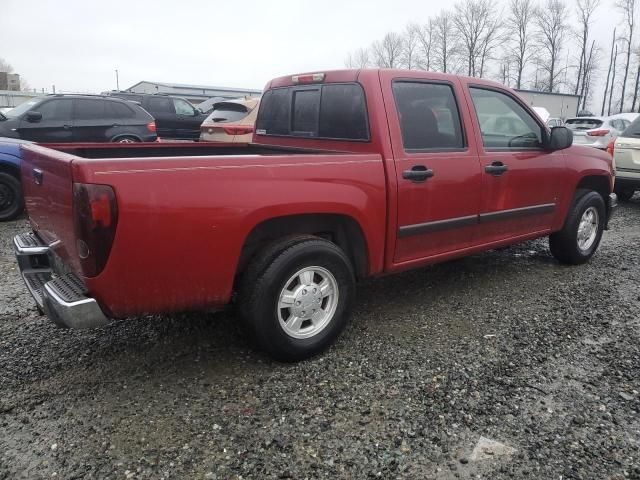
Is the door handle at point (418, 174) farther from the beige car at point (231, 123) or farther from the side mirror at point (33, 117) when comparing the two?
the side mirror at point (33, 117)

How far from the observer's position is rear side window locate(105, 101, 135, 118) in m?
9.98

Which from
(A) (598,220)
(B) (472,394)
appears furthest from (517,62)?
(B) (472,394)

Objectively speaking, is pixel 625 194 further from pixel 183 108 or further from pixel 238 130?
pixel 183 108

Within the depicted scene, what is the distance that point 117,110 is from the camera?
10086 mm

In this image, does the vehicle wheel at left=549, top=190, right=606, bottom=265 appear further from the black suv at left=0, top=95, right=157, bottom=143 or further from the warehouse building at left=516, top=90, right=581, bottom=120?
the warehouse building at left=516, top=90, right=581, bottom=120

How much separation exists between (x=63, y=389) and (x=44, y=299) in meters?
0.57

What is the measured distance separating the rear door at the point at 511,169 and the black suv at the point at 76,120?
21.9 ft

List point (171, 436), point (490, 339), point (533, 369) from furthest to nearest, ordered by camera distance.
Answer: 1. point (490, 339)
2. point (533, 369)
3. point (171, 436)

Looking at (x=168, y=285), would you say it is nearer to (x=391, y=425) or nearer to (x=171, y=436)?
(x=171, y=436)

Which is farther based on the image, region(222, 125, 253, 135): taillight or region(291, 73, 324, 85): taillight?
region(222, 125, 253, 135): taillight

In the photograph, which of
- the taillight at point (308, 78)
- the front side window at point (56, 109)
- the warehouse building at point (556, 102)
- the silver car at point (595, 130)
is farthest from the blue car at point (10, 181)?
the warehouse building at point (556, 102)

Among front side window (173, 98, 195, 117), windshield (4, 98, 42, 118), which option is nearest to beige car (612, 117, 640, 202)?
windshield (4, 98, 42, 118)

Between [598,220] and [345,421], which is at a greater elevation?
[598,220]

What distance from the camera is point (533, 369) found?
3.17 metres
